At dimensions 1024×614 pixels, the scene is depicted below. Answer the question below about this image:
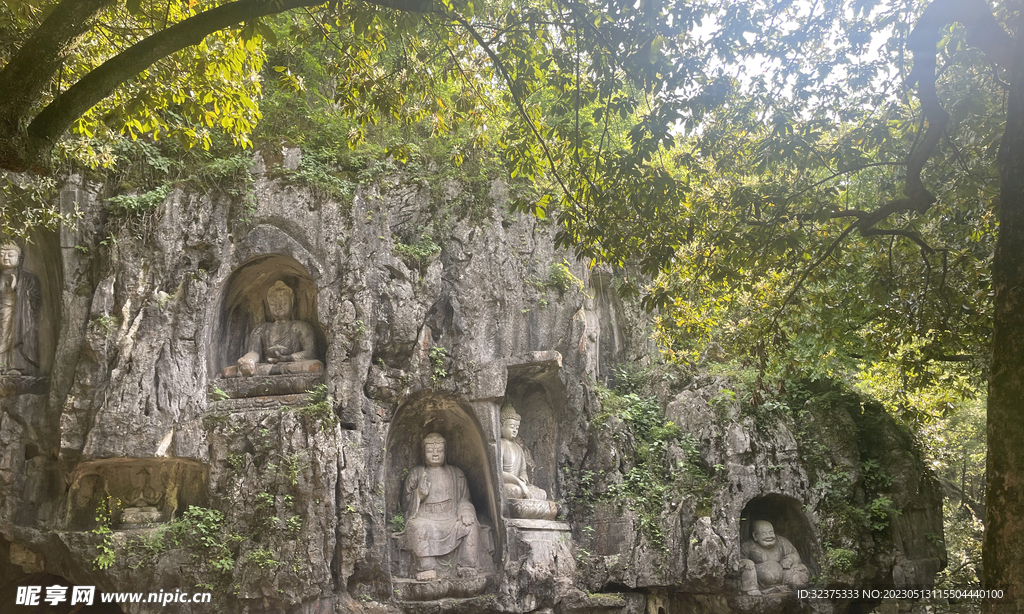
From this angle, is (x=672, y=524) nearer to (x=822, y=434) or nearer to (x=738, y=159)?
(x=822, y=434)

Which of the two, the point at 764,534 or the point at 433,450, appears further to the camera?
the point at 433,450

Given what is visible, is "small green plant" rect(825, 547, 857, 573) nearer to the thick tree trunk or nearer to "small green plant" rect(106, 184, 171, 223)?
the thick tree trunk

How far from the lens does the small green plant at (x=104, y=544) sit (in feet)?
34.3

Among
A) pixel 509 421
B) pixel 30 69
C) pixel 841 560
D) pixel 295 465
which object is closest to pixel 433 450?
pixel 509 421

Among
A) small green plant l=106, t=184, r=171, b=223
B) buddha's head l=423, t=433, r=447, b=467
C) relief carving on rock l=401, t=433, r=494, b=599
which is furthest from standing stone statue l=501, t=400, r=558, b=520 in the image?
small green plant l=106, t=184, r=171, b=223

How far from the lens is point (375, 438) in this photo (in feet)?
38.0

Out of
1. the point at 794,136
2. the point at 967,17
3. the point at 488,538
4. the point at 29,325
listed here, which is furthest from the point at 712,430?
the point at 29,325

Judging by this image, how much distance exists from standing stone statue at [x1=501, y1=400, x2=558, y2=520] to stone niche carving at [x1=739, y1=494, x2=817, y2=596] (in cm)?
300

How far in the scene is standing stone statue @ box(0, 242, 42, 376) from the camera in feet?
38.3

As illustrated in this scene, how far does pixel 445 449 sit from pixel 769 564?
526 cm

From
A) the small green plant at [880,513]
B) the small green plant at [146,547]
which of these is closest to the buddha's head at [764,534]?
the small green plant at [880,513]

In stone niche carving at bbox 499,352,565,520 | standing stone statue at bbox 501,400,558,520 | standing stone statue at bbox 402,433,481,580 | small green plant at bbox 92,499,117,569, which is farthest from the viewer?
stone niche carving at bbox 499,352,565,520

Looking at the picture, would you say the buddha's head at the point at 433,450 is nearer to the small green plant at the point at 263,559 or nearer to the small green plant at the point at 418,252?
the small green plant at the point at 418,252

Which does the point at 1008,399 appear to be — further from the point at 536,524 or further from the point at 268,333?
the point at 268,333
